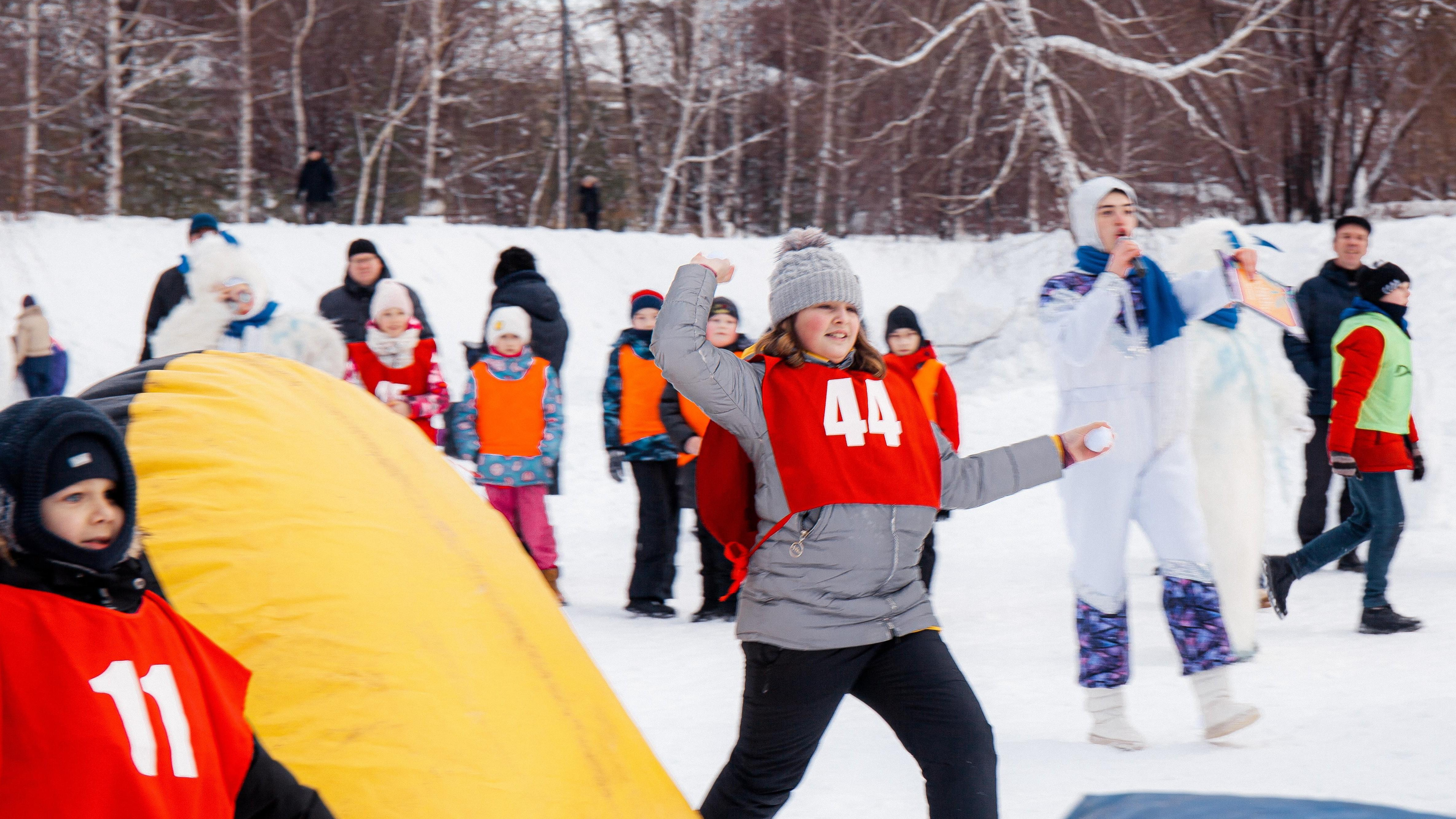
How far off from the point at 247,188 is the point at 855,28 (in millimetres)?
10189

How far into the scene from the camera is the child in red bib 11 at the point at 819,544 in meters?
2.79

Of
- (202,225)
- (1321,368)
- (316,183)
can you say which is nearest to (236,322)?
(202,225)

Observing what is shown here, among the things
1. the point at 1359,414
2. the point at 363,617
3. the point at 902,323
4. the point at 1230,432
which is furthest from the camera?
the point at 902,323

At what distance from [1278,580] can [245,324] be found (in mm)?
4567

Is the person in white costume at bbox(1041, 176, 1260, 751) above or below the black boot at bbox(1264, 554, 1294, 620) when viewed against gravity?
above

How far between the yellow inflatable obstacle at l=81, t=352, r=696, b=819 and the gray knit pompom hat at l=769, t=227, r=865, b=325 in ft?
2.84

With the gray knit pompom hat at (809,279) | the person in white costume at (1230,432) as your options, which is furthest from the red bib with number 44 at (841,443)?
the person in white costume at (1230,432)

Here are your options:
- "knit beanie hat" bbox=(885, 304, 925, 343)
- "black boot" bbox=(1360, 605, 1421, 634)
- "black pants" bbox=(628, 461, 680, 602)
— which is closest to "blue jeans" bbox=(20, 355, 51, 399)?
"black pants" bbox=(628, 461, 680, 602)

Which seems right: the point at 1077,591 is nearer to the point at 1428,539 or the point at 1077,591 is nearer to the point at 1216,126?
the point at 1428,539

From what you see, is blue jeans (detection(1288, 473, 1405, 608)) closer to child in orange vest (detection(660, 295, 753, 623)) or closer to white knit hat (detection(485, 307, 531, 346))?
child in orange vest (detection(660, 295, 753, 623))

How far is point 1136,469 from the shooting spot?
4172 mm

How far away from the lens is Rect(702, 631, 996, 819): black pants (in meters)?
2.68

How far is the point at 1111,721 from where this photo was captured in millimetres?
4160

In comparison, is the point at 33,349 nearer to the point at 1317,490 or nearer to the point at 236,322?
the point at 236,322
